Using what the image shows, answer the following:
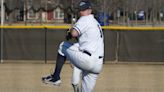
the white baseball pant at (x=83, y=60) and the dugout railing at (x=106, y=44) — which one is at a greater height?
the white baseball pant at (x=83, y=60)

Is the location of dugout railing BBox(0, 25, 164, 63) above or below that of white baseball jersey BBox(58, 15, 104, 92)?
below

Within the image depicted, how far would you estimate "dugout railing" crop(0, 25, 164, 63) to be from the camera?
66.5 feet

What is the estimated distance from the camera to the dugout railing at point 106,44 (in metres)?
20.3

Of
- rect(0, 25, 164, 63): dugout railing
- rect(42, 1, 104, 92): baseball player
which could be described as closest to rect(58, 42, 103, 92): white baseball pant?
rect(42, 1, 104, 92): baseball player

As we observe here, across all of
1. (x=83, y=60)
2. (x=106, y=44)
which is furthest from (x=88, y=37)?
(x=106, y=44)

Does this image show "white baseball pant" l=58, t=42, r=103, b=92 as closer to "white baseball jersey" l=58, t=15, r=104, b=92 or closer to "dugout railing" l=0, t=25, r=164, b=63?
"white baseball jersey" l=58, t=15, r=104, b=92

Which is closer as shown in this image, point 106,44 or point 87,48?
point 87,48

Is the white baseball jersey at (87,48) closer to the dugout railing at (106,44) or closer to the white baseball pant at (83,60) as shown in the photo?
the white baseball pant at (83,60)

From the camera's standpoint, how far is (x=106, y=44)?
2038cm

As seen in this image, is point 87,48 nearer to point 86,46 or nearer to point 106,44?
point 86,46

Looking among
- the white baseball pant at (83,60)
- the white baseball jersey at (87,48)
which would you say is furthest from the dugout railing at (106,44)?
the white baseball jersey at (87,48)


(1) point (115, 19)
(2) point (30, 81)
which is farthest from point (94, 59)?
(1) point (115, 19)

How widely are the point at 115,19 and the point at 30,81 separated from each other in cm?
4197

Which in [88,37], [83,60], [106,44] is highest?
[88,37]
